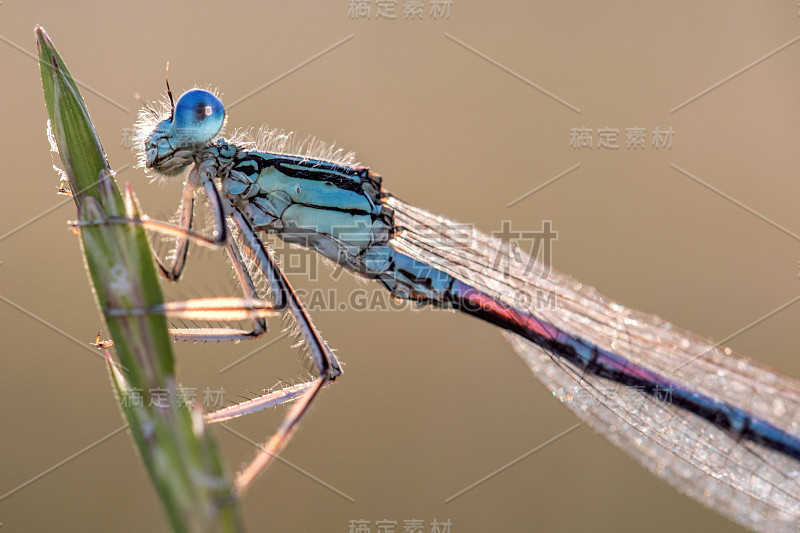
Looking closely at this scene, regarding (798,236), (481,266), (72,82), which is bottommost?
(798,236)

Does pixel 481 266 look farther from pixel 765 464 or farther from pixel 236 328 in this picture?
pixel 765 464

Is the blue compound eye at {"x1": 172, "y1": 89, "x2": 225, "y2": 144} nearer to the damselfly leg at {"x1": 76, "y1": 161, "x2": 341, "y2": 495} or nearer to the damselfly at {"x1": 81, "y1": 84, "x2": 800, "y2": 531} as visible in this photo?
the damselfly leg at {"x1": 76, "y1": 161, "x2": 341, "y2": 495}

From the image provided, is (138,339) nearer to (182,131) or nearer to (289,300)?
(289,300)

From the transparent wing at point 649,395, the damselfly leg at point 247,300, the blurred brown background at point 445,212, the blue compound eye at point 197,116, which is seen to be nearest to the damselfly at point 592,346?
the transparent wing at point 649,395

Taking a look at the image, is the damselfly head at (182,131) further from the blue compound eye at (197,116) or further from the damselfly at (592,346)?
the damselfly at (592,346)

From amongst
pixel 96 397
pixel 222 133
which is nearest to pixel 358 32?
pixel 222 133

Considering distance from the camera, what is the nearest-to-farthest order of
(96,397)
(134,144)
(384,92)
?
(134,144)
(96,397)
(384,92)

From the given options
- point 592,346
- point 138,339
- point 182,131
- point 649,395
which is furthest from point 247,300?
point 649,395
